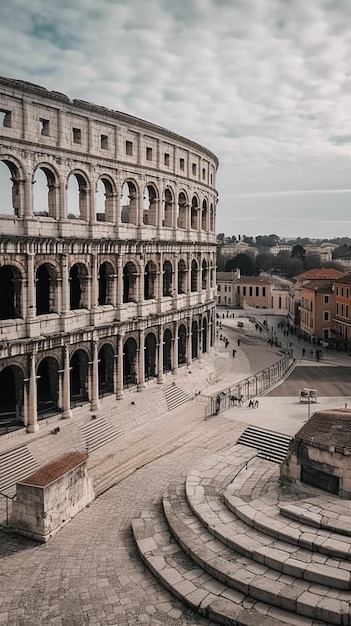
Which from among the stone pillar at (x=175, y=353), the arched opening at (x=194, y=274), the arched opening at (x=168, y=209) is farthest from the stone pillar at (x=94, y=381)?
the arched opening at (x=194, y=274)

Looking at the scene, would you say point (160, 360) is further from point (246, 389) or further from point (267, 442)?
point (267, 442)

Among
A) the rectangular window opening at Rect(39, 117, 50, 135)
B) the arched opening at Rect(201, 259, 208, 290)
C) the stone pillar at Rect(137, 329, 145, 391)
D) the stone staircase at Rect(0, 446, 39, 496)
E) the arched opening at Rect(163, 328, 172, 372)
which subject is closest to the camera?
the stone staircase at Rect(0, 446, 39, 496)

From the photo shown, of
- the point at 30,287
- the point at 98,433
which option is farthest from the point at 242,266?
the point at 30,287

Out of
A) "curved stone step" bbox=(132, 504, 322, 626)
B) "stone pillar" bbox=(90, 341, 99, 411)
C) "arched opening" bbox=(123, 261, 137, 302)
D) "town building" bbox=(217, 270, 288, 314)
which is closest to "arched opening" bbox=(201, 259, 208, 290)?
"arched opening" bbox=(123, 261, 137, 302)

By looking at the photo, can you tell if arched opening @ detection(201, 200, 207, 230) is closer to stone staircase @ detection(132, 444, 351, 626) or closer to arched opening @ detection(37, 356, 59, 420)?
arched opening @ detection(37, 356, 59, 420)

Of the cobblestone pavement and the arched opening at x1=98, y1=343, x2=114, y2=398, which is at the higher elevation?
the arched opening at x1=98, y1=343, x2=114, y2=398

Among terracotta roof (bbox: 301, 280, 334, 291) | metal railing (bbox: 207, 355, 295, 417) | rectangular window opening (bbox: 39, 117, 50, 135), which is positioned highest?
rectangular window opening (bbox: 39, 117, 50, 135)

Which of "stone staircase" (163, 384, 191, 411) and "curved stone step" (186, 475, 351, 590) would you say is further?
"stone staircase" (163, 384, 191, 411)

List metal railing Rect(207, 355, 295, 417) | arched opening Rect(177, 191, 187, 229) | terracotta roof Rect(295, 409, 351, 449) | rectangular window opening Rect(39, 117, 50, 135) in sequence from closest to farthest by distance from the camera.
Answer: terracotta roof Rect(295, 409, 351, 449) < rectangular window opening Rect(39, 117, 50, 135) < metal railing Rect(207, 355, 295, 417) < arched opening Rect(177, 191, 187, 229)
